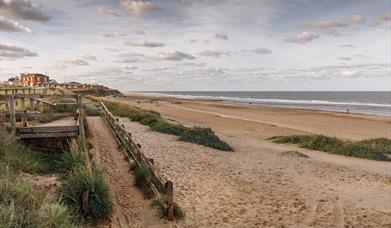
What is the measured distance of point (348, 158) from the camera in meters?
15.7

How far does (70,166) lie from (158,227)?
341 cm

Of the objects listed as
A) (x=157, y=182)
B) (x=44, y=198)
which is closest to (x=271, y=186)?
(x=157, y=182)

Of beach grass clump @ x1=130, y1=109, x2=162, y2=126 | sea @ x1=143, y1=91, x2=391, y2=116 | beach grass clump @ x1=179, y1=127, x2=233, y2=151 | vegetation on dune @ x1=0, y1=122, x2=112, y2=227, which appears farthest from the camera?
sea @ x1=143, y1=91, x2=391, y2=116

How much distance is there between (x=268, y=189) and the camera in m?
10.3

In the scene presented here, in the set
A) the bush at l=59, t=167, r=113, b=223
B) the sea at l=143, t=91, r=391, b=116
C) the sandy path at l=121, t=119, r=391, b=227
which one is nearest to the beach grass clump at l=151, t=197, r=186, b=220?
the sandy path at l=121, t=119, r=391, b=227

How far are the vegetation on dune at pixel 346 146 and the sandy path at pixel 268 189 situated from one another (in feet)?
7.81

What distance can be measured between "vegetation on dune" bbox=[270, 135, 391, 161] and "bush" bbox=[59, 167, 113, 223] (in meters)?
12.9

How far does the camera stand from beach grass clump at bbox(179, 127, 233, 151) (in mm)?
16719

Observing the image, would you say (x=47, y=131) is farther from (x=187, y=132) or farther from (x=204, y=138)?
(x=187, y=132)

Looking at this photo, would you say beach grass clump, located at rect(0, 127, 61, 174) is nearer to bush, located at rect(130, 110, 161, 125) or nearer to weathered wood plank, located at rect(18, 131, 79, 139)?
weathered wood plank, located at rect(18, 131, 79, 139)

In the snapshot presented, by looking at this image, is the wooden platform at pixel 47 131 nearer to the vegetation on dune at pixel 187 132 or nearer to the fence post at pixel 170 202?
the fence post at pixel 170 202

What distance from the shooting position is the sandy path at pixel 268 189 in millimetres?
7992

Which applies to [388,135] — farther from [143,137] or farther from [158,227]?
[158,227]

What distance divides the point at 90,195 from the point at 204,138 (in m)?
11.4
